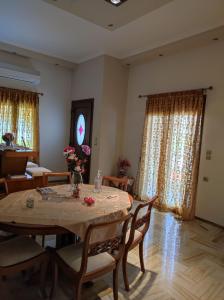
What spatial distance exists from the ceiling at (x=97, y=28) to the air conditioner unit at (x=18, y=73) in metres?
0.46

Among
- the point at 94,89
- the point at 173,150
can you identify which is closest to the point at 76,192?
the point at 173,150

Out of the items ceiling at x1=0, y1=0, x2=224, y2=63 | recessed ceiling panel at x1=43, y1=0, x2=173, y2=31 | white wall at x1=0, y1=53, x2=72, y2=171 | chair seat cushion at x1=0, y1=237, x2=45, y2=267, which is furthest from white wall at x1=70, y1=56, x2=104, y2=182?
chair seat cushion at x1=0, y1=237, x2=45, y2=267

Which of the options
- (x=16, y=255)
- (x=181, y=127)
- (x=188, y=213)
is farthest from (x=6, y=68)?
(x=188, y=213)

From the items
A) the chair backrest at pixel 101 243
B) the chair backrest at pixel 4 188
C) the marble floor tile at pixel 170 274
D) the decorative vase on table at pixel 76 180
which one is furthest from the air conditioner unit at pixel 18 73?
the chair backrest at pixel 101 243

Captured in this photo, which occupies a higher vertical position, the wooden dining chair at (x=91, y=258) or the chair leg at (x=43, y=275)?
the wooden dining chair at (x=91, y=258)

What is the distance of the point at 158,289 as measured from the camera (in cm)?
220

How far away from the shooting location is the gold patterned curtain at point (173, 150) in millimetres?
4031

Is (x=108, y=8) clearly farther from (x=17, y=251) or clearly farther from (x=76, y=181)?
(x=17, y=251)

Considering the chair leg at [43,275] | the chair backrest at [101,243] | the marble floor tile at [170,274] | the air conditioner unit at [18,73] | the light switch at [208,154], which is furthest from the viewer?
the air conditioner unit at [18,73]

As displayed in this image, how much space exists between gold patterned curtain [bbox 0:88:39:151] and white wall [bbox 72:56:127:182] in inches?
51.0

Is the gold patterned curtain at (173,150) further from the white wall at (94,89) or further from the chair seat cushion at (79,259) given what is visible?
the chair seat cushion at (79,259)

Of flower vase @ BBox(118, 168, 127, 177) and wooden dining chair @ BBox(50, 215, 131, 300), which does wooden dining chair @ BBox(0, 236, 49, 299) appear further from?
flower vase @ BBox(118, 168, 127, 177)

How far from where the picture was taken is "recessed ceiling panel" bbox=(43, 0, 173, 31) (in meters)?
2.44

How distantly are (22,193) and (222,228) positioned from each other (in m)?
3.16
